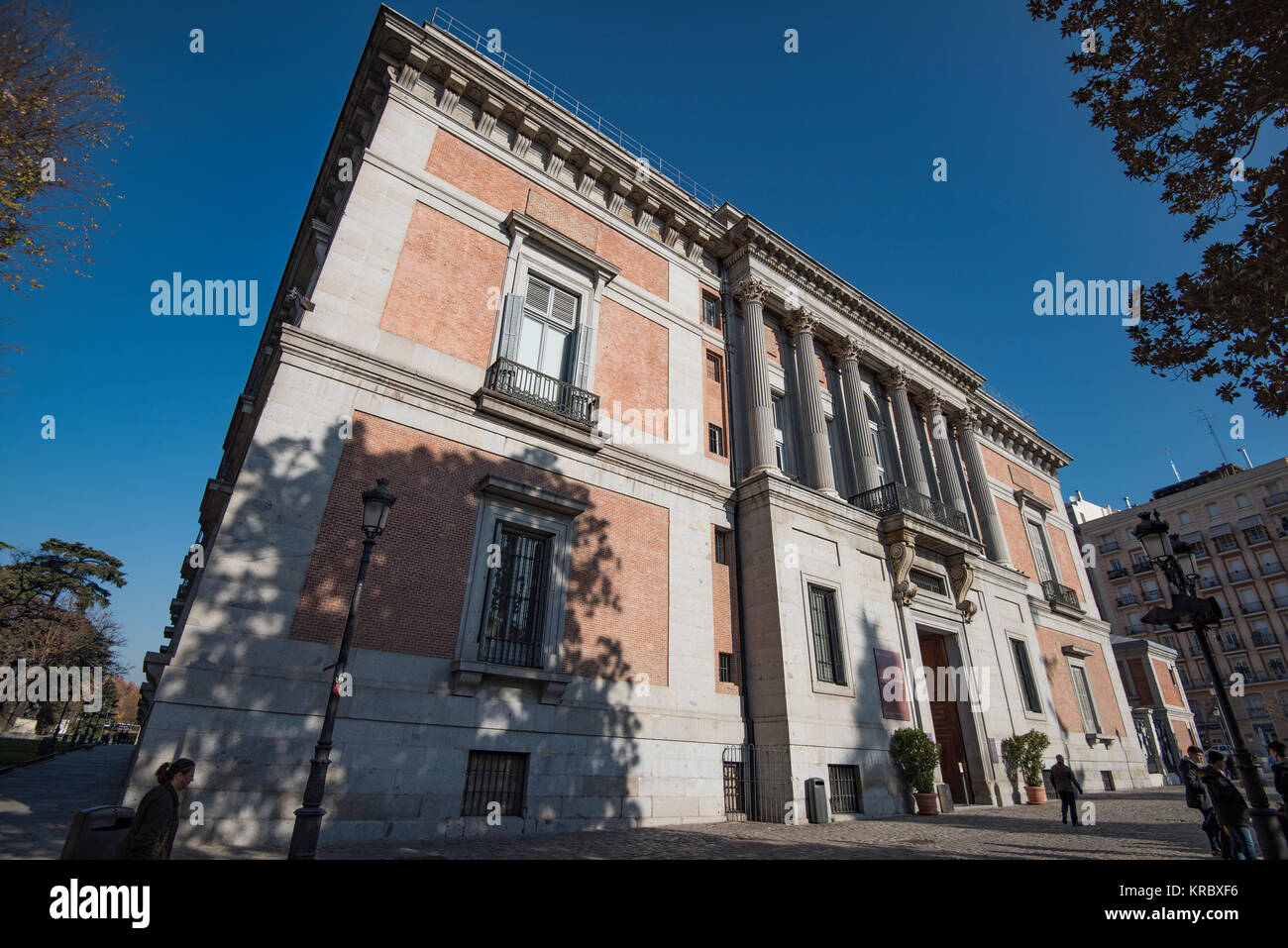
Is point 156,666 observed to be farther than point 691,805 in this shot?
No

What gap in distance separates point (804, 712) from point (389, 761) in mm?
9832

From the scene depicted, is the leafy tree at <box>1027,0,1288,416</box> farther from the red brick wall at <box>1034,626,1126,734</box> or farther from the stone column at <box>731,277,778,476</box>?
the red brick wall at <box>1034,626,1126,734</box>

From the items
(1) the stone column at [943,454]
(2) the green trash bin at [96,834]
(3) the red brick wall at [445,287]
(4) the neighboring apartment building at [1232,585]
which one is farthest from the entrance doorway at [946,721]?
(4) the neighboring apartment building at [1232,585]

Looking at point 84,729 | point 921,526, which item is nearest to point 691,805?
point 921,526

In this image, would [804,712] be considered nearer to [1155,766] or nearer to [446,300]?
[446,300]

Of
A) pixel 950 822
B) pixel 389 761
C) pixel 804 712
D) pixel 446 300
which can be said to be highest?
pixel 446 300

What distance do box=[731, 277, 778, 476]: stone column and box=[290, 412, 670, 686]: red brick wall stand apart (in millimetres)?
4678

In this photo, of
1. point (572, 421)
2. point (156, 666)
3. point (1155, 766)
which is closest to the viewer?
point (156, 666)

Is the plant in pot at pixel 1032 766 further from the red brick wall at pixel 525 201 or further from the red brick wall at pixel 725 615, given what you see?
the red brick wall at pixel 525 201

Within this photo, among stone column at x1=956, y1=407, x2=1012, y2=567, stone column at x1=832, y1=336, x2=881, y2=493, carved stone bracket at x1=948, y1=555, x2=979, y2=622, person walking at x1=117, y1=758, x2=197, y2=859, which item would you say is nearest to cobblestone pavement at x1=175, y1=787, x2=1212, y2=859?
person walking at x1=117, y1=758, x2=197, y2=859

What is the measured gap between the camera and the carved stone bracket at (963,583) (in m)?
20.9

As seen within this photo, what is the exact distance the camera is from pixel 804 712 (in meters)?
15.0

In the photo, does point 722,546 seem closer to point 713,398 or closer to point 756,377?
point 713,398

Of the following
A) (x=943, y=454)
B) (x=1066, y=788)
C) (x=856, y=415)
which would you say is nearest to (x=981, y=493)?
(x=943, y=454)
